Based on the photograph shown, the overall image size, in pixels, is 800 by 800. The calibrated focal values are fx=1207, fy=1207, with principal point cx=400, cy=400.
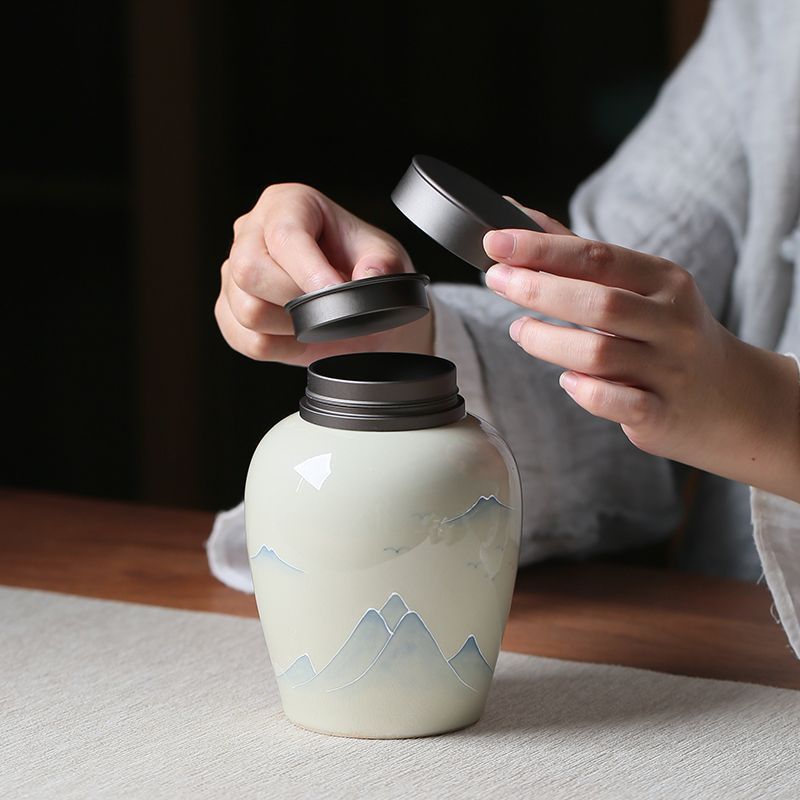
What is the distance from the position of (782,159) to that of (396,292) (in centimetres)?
54

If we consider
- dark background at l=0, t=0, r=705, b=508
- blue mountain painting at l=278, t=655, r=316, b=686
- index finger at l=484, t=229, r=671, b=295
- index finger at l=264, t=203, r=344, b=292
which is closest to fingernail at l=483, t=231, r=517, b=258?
index finger at l=484, t=229, r=671, b=295

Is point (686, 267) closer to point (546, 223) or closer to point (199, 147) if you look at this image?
point (546, 223)

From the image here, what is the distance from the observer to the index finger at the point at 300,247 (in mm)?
625

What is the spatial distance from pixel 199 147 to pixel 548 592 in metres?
1.50

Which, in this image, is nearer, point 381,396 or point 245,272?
point 381,396

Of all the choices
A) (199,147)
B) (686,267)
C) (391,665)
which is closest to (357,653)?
(391,665)

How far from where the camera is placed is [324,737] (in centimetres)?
59

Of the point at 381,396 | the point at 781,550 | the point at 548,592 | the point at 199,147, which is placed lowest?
the point at 199,147

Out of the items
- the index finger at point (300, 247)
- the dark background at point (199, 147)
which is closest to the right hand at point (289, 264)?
the index finger at point (300, 247)

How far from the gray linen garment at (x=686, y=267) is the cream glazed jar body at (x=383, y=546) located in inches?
9.9

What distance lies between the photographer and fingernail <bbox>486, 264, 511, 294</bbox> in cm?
55

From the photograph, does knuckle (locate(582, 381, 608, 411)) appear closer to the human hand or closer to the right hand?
the human hand

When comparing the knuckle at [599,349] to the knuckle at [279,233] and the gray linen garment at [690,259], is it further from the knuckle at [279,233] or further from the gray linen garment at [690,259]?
the gray linen garment at [690,259]

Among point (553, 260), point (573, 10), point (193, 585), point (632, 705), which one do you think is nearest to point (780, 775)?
point (632, 705)
